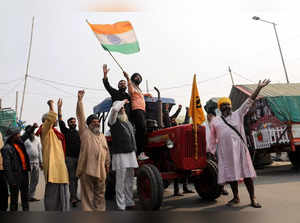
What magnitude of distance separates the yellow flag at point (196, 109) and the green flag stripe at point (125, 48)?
2410 millimetres

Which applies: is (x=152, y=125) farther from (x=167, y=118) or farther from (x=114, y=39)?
(x=114, y=39)

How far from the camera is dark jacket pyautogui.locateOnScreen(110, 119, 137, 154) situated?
14.9ft

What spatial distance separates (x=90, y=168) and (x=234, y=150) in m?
2.38

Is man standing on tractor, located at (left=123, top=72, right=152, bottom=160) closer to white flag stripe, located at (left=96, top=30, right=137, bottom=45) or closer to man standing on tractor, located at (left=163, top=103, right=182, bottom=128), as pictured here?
man standing on tractor, located at (left=163, top=103, right=182, bottom=128)

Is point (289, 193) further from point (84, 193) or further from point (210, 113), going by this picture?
point (84, 193)

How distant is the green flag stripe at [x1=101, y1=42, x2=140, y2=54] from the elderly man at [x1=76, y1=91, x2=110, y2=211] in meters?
2.43

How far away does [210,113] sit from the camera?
6.47m

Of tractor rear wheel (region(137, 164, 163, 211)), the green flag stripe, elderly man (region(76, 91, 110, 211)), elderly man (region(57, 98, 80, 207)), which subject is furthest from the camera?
the green flag stripe

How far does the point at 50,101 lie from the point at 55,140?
0.62 m

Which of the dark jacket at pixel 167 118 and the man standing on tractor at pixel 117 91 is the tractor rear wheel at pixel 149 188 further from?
the dark jacket at pixel 167 118

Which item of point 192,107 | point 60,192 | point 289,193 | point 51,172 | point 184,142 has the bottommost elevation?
point 289,193

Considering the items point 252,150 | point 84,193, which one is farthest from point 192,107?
point 252,150

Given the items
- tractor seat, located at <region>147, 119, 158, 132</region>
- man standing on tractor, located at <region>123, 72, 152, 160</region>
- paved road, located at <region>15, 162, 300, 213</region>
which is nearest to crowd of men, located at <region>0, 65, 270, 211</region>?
paved road, located at <region>15, 162, 300, 213</region>

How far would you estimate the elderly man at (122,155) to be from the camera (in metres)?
4.50
